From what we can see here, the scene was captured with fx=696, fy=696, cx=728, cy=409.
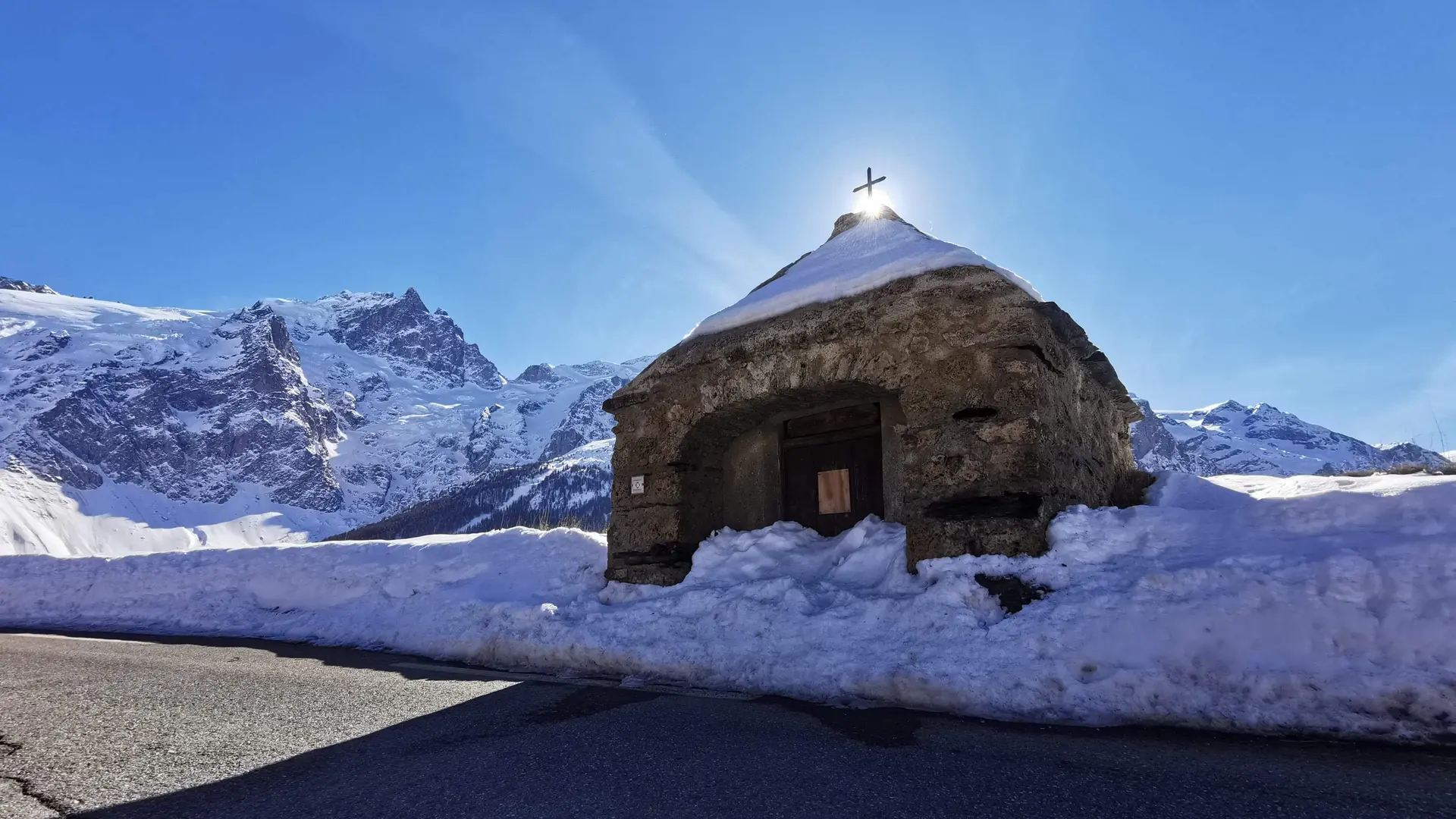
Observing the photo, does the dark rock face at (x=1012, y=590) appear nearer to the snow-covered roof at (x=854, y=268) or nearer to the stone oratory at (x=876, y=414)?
the stone oratory at (x=876, y=414)

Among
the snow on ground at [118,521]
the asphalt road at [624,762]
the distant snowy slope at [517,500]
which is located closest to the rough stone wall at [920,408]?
the asphalt road at [624,762]

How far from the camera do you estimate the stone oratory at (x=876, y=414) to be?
649 centimetres

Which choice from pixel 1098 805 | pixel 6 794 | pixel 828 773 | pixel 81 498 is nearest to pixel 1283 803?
pixel 1098 805

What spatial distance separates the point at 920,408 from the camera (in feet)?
22.7

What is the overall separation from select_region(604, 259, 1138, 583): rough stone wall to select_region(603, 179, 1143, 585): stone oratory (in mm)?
19

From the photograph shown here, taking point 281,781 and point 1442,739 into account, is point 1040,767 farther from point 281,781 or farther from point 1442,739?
point 281,781

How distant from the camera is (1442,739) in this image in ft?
12.0

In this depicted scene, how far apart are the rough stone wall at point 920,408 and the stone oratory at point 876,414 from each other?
0.06 feet

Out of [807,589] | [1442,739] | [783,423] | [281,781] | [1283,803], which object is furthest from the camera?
[783,423]

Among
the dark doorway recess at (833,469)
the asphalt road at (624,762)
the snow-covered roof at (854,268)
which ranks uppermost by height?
the snow-covered roof at (854,268)

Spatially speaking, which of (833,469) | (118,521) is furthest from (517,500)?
(833,469)

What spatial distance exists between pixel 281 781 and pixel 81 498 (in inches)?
8856

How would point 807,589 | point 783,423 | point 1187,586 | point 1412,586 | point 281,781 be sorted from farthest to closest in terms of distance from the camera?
point 783,423 → point 807,589 → point 1187,586 → point 1412,586 → point 281,781

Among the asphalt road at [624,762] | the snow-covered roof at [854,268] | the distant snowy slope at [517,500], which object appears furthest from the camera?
the distant snowy slope at [517,500]
